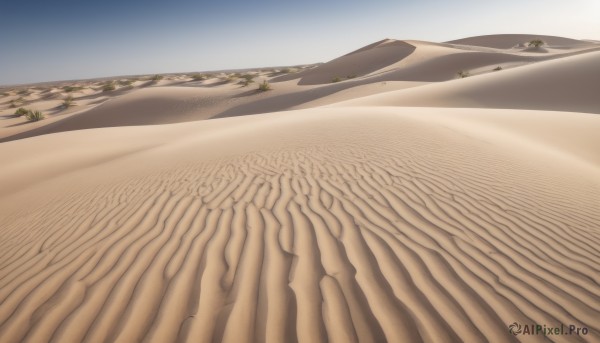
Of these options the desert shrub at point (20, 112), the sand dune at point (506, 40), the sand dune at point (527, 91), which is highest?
the sand dune at point (506, 40)

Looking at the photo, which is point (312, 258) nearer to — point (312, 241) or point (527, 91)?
point (312, 241)

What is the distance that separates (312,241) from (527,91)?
1566cm

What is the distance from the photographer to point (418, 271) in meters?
2.42

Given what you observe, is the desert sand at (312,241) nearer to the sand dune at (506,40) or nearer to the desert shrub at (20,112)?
the desert shrub at (20,112)

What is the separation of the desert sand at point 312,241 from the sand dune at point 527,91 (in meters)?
6.99

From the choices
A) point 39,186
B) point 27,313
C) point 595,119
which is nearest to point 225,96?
point 39,186

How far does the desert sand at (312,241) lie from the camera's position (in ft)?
6.65

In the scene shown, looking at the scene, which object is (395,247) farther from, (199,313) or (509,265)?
(199,313)

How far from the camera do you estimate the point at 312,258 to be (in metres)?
2.62

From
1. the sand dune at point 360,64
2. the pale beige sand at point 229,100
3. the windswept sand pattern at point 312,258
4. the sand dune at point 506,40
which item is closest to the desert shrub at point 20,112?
the pale beige sand at point 229,100

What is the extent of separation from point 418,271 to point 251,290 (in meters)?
1.29

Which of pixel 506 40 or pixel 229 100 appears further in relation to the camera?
pixel 506 40

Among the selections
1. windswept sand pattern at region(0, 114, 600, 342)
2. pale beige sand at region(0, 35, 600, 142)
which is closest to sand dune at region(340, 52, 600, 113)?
pale beige sand at region(0, 35, 600, 142)

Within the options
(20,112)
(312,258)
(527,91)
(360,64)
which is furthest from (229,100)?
(360,64)
